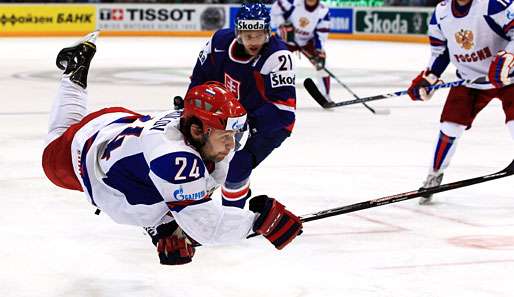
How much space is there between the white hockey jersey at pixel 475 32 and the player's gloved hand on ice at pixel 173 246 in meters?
2.36

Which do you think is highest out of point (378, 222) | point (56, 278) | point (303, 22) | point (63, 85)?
point (63, 85)

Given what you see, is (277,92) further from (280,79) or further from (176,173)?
(176,173)

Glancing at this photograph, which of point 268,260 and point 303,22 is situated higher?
point 268,260

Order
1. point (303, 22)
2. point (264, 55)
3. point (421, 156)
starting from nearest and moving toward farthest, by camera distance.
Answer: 1. point (264, 55)
2. point (421, 156)
3. point (303, 22)

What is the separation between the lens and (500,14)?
523 cm

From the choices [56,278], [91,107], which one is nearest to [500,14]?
[56,278]

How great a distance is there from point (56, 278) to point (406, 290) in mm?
1317

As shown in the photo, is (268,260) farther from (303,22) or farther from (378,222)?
(303,22)

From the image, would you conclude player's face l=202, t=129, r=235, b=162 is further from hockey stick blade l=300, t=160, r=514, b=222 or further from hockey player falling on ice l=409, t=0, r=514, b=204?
hockey player falling on ice l=409, t=0, r=514, b=204

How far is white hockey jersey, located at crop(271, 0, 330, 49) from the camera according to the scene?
34.6ft

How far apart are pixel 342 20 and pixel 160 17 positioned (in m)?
3.60

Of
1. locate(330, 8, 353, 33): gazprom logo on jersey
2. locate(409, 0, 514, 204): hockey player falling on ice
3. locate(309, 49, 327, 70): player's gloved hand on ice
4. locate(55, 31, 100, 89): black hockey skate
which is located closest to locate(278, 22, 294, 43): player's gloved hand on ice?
locate(309, 49, 327, 70): player's gloved hand on ice

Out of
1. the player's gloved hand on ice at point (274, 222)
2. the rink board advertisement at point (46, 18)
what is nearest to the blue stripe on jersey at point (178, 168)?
the player's gloved hand on ice at point (274, 222)

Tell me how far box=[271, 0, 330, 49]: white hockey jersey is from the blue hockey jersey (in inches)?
230
